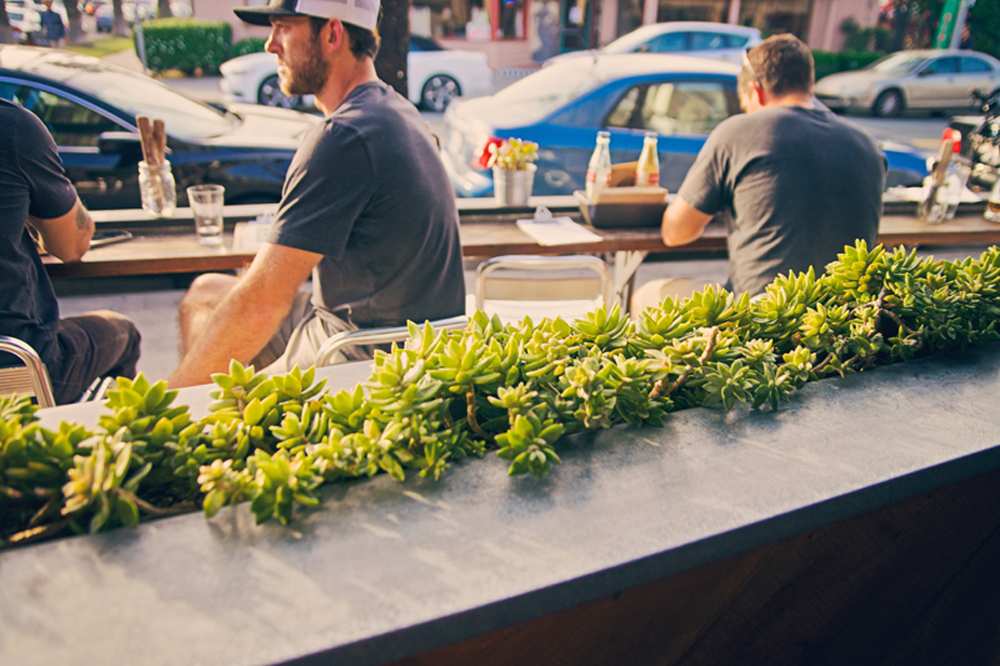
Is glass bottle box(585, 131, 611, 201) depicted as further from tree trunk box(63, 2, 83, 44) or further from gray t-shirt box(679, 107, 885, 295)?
tree trunk box(63, 2, 83, 44)

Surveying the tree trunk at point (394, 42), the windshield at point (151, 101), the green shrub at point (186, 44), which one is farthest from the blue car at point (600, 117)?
the green shrub at point (186, 44)

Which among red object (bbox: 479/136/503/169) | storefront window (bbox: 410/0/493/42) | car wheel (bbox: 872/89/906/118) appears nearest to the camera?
red object (bbox: 479/136/503/169)

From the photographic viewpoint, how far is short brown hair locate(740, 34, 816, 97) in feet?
10.0

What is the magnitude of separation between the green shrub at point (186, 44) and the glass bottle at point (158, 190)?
1671cm

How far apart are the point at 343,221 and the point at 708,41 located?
43.1ft

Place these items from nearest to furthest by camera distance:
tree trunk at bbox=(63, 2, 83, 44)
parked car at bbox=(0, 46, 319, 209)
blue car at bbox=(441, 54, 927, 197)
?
1. parked car at bbox=(0, 46, 319, 209)
2. blue car at bbox=(441, 54, 927, 197)
3. tree trunk at bbox=(63, 2, 83, 44)

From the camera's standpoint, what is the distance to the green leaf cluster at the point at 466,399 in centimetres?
103

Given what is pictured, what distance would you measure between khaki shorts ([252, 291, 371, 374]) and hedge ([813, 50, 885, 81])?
1985 centimetres

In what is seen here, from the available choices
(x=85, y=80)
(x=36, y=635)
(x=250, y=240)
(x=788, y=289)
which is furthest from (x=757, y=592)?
(x=85, y=80)

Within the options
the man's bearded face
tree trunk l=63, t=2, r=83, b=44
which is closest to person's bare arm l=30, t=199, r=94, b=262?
the man's bearded face

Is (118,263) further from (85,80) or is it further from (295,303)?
(85,80)

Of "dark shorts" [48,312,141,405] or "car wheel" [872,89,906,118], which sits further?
"car wheel" [872,89,906,118]

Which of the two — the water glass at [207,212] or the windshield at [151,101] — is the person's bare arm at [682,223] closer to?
the water glass at [207,212]

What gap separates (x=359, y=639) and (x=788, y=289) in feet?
3.92
